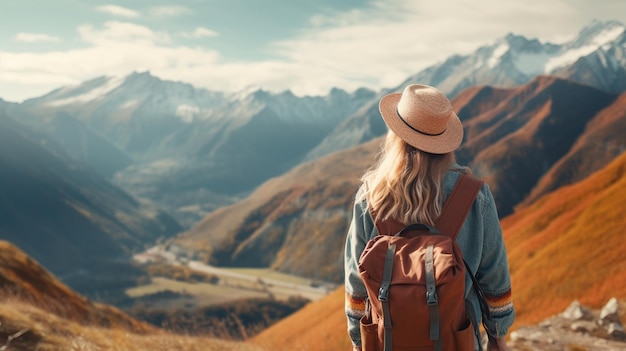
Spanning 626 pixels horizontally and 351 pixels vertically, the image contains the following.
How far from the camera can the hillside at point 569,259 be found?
37531 mm

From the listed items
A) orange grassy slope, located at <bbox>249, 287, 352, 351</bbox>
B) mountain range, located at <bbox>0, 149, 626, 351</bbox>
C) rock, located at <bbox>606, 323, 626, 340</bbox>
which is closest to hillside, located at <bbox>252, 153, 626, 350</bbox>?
mountain range, located at <bbox>0, 149, 626, 351</bbox>

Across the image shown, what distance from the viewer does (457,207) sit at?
4.89m

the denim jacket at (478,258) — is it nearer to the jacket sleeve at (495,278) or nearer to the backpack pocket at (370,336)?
the jacket sleeve at (495,278)

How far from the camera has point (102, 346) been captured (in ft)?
31.6

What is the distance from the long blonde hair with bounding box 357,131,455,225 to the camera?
4852mm

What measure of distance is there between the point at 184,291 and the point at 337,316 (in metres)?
134

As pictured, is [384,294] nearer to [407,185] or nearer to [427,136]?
[407,185]

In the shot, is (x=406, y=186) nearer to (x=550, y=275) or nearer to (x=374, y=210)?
(x=374, y=210)

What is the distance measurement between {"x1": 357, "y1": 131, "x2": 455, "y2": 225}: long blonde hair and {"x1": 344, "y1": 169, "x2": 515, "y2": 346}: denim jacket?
0.15 metres

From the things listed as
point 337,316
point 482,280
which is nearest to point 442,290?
point 482,280

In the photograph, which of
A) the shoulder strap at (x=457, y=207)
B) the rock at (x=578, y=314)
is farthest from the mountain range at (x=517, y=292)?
the shoulder strap at (x=457, y=207)

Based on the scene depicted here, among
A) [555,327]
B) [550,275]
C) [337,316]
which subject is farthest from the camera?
[337,316]

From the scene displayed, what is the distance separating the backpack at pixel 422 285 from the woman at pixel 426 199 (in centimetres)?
15

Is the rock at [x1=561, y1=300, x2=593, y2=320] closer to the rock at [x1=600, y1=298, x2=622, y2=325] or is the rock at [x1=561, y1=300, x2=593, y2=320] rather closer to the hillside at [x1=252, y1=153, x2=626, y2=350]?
the rock at [x1=600, y1=298, x2=622, y2=325]
